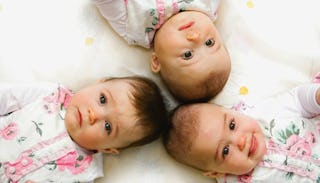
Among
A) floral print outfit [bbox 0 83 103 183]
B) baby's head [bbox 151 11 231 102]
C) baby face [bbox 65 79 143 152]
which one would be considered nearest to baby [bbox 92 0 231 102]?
baby's head [bbox 151 11 231 102]

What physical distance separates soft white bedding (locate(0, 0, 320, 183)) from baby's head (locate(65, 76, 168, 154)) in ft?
0.33

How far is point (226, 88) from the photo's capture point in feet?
4.27

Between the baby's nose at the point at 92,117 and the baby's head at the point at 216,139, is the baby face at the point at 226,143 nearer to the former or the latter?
the baby's head at the point at 216,139

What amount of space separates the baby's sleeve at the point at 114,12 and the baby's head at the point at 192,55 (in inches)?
3.6

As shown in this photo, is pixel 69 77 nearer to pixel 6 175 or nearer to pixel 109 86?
pixel 109 86

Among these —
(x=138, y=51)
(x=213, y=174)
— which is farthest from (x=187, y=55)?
(x=213, y=174)

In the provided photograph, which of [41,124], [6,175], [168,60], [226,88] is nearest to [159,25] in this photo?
[168,60]

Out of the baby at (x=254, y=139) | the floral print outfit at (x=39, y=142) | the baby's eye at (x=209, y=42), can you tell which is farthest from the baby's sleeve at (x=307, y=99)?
the floral print outfit at (x=39, y=142)

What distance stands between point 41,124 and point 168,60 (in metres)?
0.32

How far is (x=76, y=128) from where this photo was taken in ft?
3.83

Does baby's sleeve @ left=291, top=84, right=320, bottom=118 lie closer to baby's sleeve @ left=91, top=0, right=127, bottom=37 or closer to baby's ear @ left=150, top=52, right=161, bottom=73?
baby's ear @ left=150, top=52, right=161, bottom=73

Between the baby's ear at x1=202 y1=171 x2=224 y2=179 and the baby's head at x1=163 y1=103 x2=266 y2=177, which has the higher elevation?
the baby's head at x1=163 y1=103 x2=266 y2=177

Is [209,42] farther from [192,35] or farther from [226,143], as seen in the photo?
[226,143]

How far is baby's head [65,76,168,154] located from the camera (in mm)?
1150
